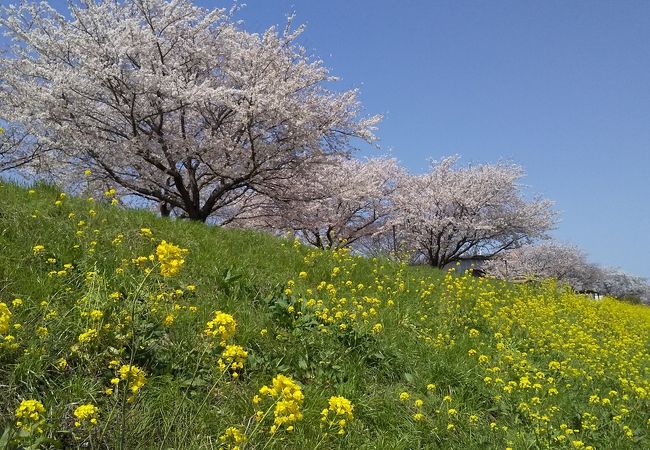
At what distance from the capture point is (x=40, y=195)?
601 centimetres

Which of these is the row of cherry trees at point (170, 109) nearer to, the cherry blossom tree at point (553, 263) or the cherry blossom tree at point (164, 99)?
the cherry blossom tree at point (164, 99)

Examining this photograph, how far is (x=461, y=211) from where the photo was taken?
25.1 m

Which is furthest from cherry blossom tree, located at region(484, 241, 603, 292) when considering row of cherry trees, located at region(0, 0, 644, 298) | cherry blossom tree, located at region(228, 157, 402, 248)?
row of cherry trees, located at region(0, 0, 644, 298)

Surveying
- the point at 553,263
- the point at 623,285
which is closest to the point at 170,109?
the point at 553,263

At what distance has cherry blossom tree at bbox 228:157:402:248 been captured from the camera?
15789 millimetres

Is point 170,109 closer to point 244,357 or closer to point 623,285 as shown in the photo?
point 244,357

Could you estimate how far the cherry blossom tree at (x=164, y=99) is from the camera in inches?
464

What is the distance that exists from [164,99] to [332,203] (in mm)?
11099

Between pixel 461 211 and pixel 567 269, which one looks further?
pixel 567 269

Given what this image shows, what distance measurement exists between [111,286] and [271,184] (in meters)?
10.9

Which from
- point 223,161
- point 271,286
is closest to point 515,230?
point 223,161

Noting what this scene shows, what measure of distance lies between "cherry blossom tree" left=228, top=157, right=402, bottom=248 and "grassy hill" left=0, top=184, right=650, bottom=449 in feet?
12.1

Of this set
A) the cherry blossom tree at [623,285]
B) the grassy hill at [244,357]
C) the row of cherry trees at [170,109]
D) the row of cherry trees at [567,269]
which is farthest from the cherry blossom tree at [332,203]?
the cherry blossom tree at [623,285]

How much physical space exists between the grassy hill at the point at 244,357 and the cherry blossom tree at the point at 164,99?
20.7 ft
